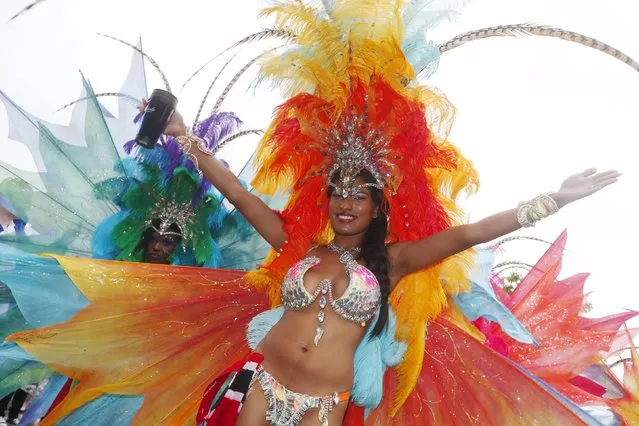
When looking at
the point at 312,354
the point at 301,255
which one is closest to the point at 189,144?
the point at 301,255

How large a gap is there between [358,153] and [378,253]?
49 cm

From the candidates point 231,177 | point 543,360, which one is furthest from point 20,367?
point 543,360

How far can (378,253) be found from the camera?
10.7ft

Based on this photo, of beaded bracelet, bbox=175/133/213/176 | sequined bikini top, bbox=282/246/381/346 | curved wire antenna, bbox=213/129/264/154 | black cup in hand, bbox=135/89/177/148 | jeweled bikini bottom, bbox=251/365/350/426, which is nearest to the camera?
jeweled bikini bottom, bbox=251/365/350/426

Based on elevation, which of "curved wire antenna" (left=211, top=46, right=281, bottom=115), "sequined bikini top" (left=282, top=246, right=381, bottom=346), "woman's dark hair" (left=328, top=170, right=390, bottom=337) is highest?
"curved wire antenna" (left=211, top=46, right=281, bottom=115)

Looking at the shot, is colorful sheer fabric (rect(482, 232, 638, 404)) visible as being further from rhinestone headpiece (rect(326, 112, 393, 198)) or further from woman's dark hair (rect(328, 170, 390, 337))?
rhinestone headpiece (rect(326, 112, 393, 198))

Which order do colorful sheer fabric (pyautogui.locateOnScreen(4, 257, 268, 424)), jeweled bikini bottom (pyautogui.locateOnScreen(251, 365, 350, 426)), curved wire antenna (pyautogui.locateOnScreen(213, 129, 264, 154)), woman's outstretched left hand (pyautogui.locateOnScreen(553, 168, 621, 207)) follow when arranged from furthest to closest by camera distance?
curved wire antenna (pyautogui.locateOnScreen(213, 129, 264, 154))
colorful sheer fabric (pyautogui.locateOnScreen(4, 257, 268, 424))
jeweled bikini bottom (pyautogui.locateOnScreen(251, 365, 350, 426))
woman's outstretched left hand (pyautogui.locateOnScreen(553, 168, 621, 207))

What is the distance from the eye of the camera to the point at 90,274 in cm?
355

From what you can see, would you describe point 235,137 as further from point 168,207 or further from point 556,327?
point 556,327

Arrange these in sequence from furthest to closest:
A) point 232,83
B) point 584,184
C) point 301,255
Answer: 1. point 232,83
2. point 301,255
3. point 584,184

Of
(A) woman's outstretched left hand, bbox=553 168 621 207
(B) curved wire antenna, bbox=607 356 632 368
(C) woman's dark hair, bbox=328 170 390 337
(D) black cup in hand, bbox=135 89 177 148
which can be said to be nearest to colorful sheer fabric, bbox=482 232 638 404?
(B) curved wire antenna, bbox=607 356 632 368

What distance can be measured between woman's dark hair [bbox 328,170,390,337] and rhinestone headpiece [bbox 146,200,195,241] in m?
1.87

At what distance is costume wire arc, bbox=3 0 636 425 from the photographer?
10.5 feet

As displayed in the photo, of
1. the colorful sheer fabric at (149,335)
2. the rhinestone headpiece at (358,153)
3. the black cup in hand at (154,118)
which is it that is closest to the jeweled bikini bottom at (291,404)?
the colorful sheer fabric at (149,335)
